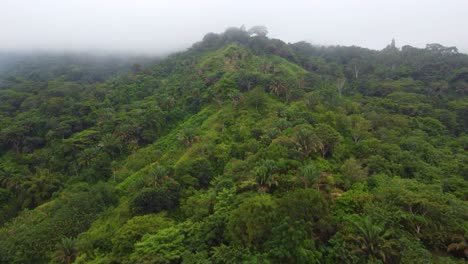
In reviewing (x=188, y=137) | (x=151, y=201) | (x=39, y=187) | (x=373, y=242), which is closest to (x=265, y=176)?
(x=373, y=242)

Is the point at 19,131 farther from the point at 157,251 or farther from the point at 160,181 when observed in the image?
the point at 157,251

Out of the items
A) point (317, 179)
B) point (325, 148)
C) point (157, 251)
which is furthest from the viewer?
point (325, 148)

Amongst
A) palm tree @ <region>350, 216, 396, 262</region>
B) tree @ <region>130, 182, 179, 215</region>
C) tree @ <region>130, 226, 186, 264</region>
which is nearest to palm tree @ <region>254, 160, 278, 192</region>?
tree @ <region>130, 226, 186, 264</region>

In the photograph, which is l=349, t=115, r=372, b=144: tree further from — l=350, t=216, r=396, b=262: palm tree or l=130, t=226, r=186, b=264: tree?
l=130, t=226, r=186, b=264: tree

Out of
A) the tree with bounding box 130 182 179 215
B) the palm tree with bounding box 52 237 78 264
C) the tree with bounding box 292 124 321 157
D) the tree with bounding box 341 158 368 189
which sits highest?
the tree with bounding box 292 124 321 157

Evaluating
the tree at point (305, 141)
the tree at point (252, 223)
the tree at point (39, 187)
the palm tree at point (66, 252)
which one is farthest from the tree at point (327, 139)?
the tree at point (39, 187)

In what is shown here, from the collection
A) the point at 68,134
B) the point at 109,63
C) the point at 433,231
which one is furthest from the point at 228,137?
the point at 109,63
